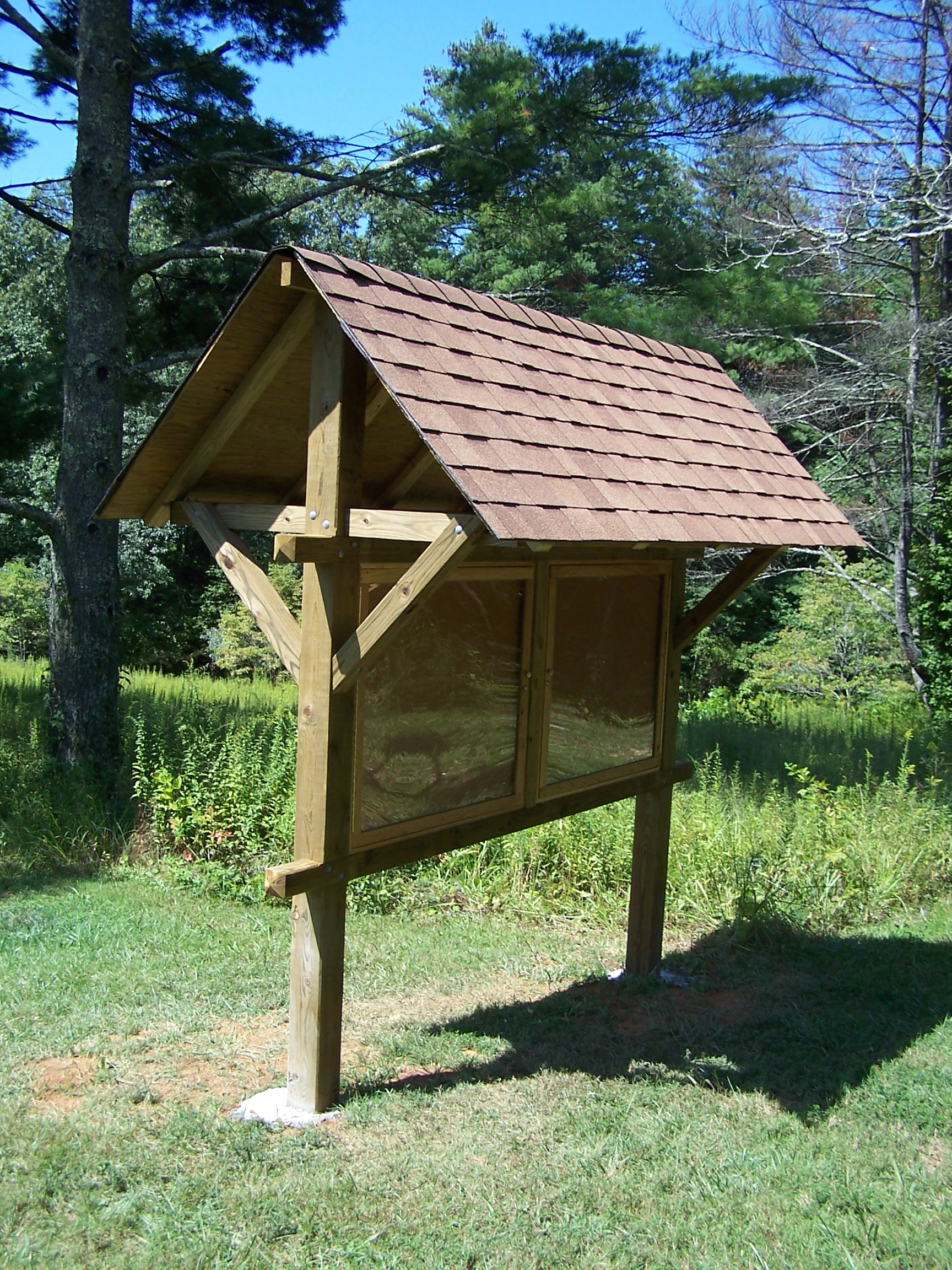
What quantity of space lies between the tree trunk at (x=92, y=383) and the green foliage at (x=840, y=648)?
498 inches

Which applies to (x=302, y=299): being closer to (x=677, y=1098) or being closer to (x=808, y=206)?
(x=677, y=1098)

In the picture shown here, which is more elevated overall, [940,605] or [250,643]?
[940,605]

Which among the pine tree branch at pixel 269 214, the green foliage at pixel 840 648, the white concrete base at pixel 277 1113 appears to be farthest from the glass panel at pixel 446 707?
the green foliage at pixel 840 648

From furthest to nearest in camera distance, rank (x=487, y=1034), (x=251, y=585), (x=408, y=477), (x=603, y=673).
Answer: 1. (x=603, y=673)
2. (x=408, y=477)
3. (x=487, y=1034)
4. (x=251, y=585)

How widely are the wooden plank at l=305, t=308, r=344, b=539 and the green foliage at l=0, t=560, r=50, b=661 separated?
17.6 m

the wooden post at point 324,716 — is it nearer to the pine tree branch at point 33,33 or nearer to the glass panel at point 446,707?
the glass panel at point 446,707

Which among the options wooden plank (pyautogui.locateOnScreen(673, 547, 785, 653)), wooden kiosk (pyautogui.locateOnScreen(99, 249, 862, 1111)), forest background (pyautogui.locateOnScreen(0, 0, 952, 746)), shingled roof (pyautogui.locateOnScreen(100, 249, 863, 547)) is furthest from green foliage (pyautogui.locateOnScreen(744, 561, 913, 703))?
wooden kiosk (pyautogui.locateOnScreen(99, 249, 862, 1111))

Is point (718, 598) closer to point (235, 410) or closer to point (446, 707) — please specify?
point (446, 707)

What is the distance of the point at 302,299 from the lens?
388 cm

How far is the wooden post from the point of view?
12.5ft

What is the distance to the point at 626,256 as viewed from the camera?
13336 mm

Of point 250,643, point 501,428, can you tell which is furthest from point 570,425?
point 250,643

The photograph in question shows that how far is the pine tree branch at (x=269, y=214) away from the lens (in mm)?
8297

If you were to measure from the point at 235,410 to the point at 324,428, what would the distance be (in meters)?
0.55
